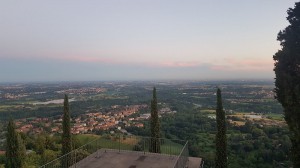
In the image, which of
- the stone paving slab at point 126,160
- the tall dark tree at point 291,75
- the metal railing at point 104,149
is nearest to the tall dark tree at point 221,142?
the metal railing at point 104,149

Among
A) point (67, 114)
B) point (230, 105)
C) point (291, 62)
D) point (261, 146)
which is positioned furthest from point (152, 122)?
point (230, 105)

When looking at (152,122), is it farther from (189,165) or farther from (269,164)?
(269,164)

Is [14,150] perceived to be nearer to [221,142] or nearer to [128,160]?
[128,160]

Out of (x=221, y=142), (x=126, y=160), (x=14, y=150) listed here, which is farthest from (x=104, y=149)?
(x=221, y=142)

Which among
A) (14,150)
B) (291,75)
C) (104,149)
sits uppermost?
(291,75)

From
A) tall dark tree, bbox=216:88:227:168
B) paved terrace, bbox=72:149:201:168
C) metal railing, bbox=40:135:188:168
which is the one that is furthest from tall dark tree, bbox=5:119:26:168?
tall dark tree, bbox=216:88:227:168

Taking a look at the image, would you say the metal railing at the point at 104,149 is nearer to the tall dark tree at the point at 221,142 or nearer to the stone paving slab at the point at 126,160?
the stone paving slab at the point at 126,160
